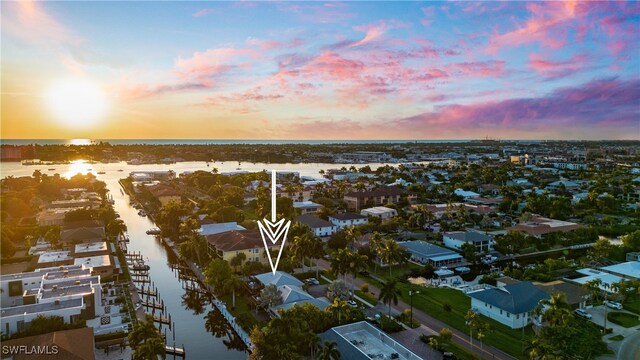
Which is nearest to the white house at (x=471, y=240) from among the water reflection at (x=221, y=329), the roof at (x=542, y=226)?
the roof at (x=542, y=226)

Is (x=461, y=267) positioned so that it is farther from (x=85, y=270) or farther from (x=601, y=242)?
(x=85, y=270)

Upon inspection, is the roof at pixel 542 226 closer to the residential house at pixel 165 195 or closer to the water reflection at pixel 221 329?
the water reflection at pixel 221 329

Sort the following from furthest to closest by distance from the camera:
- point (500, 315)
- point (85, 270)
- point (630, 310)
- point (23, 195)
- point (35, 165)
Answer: point (35, 165) → point (23, 195) → point (85, 270) → point (630, 310) → point (500, 315)

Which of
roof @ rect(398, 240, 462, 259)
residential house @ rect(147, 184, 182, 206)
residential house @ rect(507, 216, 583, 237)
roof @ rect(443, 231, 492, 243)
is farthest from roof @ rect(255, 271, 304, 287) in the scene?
residential house @ rect(147, 184, 182, 206)

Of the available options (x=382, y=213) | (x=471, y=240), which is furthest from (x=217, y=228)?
(x=471, y=240)

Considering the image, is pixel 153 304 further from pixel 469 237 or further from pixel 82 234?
pixel 469 237

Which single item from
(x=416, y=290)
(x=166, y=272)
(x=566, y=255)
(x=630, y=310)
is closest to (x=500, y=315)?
(x=416, y=290)
